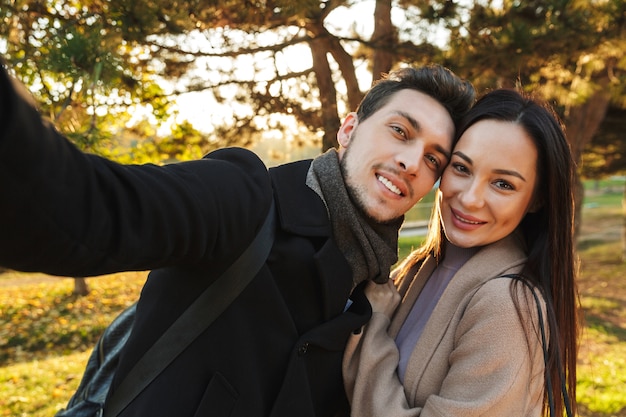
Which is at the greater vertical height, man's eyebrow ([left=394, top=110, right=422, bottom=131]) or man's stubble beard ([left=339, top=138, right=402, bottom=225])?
man's eyebrow ([left=394, top=110, right=422, bottom=131])

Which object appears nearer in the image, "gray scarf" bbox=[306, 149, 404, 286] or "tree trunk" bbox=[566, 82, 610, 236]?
"gray scarf" bbox=[306, 149, 404, 286]

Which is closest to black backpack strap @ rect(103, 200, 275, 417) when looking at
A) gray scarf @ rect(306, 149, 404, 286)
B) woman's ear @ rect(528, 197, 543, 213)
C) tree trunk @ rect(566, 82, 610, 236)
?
gray scarf @ rect(306, 149, 404, 286)

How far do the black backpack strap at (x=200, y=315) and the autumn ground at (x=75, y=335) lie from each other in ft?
13.3

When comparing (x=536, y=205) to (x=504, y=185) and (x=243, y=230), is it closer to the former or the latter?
(x=504, y=185)

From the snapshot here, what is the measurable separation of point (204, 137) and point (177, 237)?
225 inches

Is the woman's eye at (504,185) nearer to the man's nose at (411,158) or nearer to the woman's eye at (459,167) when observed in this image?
the woman's eye at (459,167)

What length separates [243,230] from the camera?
135 centimetres

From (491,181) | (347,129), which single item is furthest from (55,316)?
(491,181)

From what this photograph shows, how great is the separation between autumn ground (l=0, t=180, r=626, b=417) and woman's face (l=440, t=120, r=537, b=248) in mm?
3564

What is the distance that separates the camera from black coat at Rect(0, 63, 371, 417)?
819 mm

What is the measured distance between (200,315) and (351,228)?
60 cm

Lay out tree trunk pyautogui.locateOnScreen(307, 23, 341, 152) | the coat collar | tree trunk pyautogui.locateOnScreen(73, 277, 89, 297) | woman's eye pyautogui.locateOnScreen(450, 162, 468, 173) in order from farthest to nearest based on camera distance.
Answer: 1. tree trunk pyautogui.locateOnScreen(73, 277, 89, 297)
2. tree trunk pyautogui.locateOnScreen(307, 23, 341, 152)
3. woman's eye pyautogui.locateOnScreen(450, 162, 468, 173)
4. the coat collar

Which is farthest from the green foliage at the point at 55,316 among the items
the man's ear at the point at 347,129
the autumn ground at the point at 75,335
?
the man's ear at the point at 347,129

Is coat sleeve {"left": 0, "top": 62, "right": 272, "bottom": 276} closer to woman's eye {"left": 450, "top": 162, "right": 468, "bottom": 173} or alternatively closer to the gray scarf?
the gray scarf
